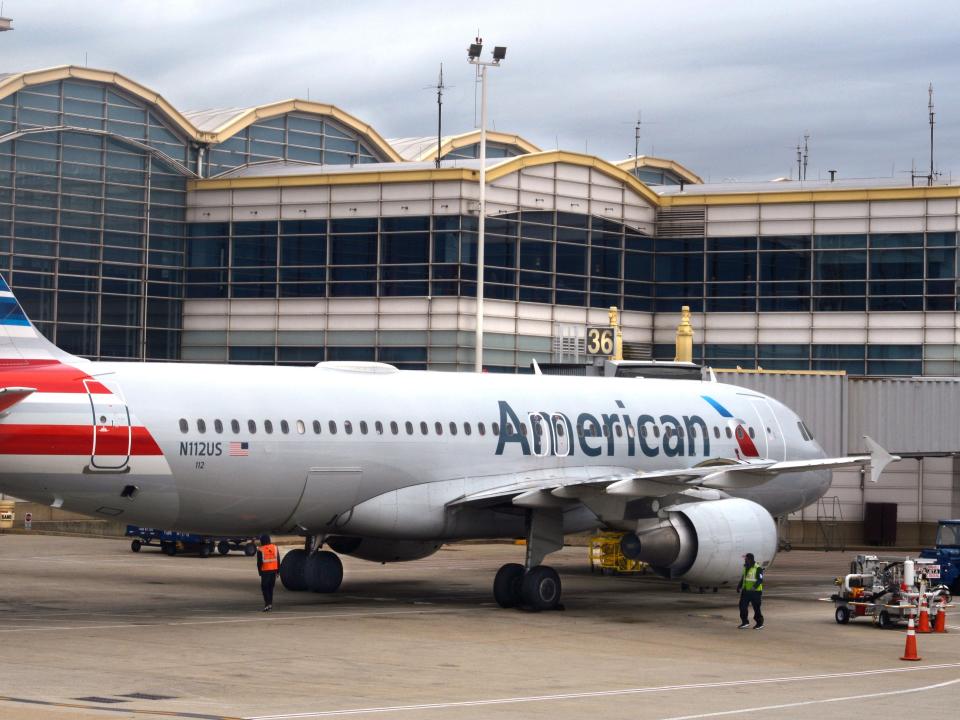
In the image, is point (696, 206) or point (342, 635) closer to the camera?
point (342, 635)

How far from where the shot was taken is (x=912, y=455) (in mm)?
49938

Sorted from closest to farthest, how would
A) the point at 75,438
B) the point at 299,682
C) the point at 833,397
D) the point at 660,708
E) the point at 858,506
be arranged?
the point at 660,708, the point at 299,682, the point at 75,438, the point at 833,397, the point at 858,506

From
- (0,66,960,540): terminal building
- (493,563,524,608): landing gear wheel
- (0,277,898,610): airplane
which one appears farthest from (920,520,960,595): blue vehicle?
(0,66,960,540): terminal building

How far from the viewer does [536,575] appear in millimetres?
30344

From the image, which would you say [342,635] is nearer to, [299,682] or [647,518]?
[299,682]

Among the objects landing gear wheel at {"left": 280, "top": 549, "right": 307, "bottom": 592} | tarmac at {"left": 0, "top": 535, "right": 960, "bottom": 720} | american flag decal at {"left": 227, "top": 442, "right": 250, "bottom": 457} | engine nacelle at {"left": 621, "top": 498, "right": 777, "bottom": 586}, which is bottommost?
tarmac at {"left": 0, "top": 535, "right": 960, "bottom": 720}

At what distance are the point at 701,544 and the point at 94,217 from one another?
45751 millimetres

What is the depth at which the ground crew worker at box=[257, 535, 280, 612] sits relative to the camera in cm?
2873

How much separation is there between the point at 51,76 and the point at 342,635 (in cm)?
4669

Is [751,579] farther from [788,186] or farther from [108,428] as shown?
[788,186]

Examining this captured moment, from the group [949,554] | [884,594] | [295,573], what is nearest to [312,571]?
[295,573]

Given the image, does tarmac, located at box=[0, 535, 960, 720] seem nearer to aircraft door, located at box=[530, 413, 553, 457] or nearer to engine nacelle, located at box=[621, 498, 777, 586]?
engine nacelle, located at box=[621, 498, 777, 586]

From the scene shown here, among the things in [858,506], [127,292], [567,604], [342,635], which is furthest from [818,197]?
[342,635]

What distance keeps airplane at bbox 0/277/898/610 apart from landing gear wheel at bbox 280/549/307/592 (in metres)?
0.04
